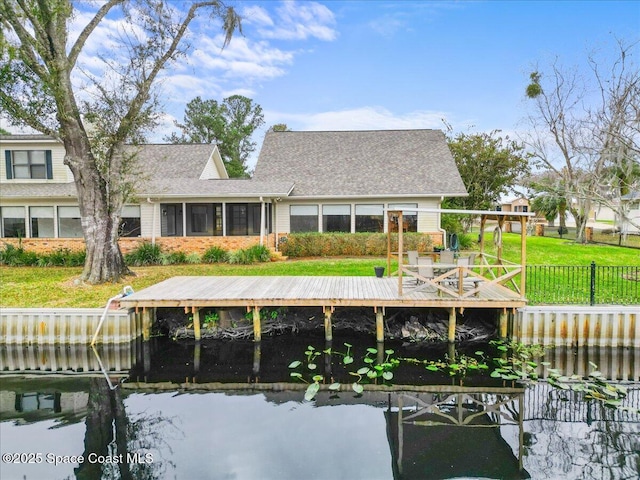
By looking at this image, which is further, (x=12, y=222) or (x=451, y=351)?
(x=12, y=222)

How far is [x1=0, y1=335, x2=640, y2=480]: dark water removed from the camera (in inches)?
218

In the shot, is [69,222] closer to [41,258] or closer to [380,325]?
[41,258]

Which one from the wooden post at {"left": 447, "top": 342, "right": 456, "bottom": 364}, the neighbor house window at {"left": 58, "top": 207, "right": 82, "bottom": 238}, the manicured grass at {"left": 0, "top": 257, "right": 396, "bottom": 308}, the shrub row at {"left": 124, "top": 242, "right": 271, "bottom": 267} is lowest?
the wooden post at {"left": 447, "top": 342, "right": 456, "bottom": 364}

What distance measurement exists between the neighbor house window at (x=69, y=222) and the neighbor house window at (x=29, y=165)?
85.3 inches

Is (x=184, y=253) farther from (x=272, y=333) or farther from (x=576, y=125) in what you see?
(x=576, y=125)

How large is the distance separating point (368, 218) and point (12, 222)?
15648 mm

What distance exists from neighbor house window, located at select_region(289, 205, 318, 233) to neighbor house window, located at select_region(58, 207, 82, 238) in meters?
9.32

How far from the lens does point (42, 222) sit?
18.5 meters

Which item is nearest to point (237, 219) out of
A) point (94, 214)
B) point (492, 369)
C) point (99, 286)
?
point (94, 214)

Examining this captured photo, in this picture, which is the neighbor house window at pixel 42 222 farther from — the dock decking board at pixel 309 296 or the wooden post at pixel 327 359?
the wooden post at pixel 327 359

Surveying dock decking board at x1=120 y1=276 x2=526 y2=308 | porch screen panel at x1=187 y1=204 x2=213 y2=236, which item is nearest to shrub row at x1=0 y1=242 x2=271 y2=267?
A: porch screen panel at x1=187 y1=204 x2=213 y2=236

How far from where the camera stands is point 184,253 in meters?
17.4

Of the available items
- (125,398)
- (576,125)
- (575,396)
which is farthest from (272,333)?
(576,125)

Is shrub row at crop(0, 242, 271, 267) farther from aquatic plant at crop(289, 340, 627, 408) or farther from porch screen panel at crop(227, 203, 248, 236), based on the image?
aquatic plant at crop(289, 340, 627, 408)
